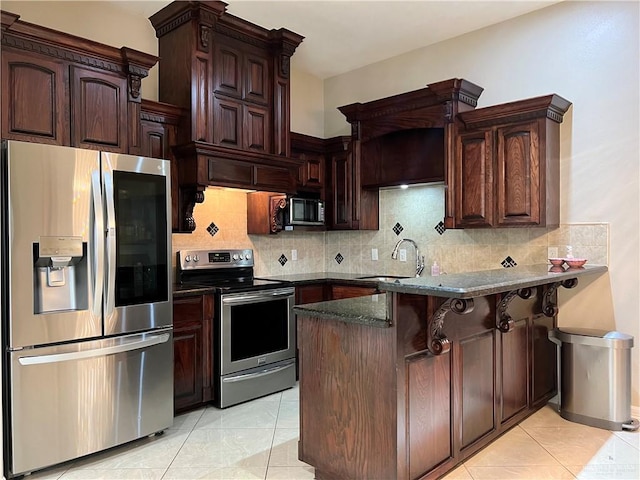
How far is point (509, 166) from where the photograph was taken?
341cm

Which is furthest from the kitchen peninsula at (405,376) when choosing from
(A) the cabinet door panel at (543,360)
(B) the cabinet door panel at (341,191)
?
(B) the cabinet door panel at (341,191)

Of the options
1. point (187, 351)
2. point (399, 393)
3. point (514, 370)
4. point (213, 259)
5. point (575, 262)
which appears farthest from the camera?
point (213, 259)

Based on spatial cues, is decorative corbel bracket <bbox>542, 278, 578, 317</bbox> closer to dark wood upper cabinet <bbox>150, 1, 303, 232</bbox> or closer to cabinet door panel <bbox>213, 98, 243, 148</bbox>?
dark wood upper cabinet <bbox>150, 1, 303, 232</bbox>

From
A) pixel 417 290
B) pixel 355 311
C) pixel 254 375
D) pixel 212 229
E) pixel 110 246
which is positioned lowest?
pixel 254 375

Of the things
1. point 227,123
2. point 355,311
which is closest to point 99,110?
point 227,123

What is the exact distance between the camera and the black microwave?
168 inches

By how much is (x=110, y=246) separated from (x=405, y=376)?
5.76ft

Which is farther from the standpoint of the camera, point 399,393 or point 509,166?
point 509,166

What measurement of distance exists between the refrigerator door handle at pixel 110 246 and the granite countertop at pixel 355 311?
1080 mm

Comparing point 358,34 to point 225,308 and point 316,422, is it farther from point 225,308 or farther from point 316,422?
point 316,422

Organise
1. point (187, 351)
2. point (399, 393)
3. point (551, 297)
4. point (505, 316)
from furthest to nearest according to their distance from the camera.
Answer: point (551, 297) → point (187, 351) → point (505, 316) → point (399, 393)

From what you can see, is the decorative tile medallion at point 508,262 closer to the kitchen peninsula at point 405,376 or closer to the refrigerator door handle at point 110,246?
the kitchen peninsula at point 405,376

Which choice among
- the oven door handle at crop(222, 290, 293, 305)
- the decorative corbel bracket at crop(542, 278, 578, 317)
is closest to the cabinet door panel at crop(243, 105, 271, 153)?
the oven door handle at crop(222, 290, 293, 305)

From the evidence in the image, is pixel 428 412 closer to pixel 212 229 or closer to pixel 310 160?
pixel 212 229
